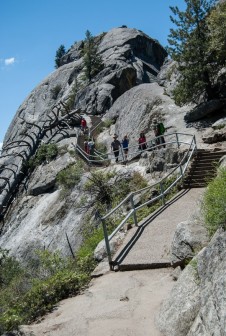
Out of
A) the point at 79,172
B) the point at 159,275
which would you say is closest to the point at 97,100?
the point at 79,172

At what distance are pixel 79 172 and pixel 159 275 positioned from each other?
43.8 feet

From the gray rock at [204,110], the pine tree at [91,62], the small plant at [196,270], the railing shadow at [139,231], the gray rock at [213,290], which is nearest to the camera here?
the gray rock at [213,290]

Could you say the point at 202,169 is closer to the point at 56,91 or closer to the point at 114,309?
the point at 114,309

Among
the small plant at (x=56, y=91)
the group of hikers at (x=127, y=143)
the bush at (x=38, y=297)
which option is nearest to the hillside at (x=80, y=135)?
the small plant at (x=56, y=91)

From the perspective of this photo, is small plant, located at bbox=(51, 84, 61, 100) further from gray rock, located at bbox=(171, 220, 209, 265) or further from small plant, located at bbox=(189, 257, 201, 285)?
small plant, located at bbox=(189, 257, 201, 285)

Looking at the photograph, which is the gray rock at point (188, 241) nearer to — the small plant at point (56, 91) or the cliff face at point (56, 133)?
the cliff face at point (56, 133)

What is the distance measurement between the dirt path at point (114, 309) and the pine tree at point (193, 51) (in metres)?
18.3

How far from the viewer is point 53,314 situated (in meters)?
7.62

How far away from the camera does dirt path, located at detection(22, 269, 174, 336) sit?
6426mm

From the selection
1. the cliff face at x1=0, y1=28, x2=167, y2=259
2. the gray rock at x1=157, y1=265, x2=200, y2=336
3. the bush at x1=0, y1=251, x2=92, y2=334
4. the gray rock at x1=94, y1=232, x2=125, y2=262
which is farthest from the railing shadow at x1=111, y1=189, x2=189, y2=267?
the cliff face at x1=0, y1=28, x2=167, y2=259

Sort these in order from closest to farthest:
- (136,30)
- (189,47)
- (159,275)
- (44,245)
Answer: (159,275), (44,245), (189,47), (136,30)

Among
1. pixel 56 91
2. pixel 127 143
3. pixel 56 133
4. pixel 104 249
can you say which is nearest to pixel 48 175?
pixel 127 143

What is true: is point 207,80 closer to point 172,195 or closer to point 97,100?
point 172,195

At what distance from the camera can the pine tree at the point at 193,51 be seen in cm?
2452
